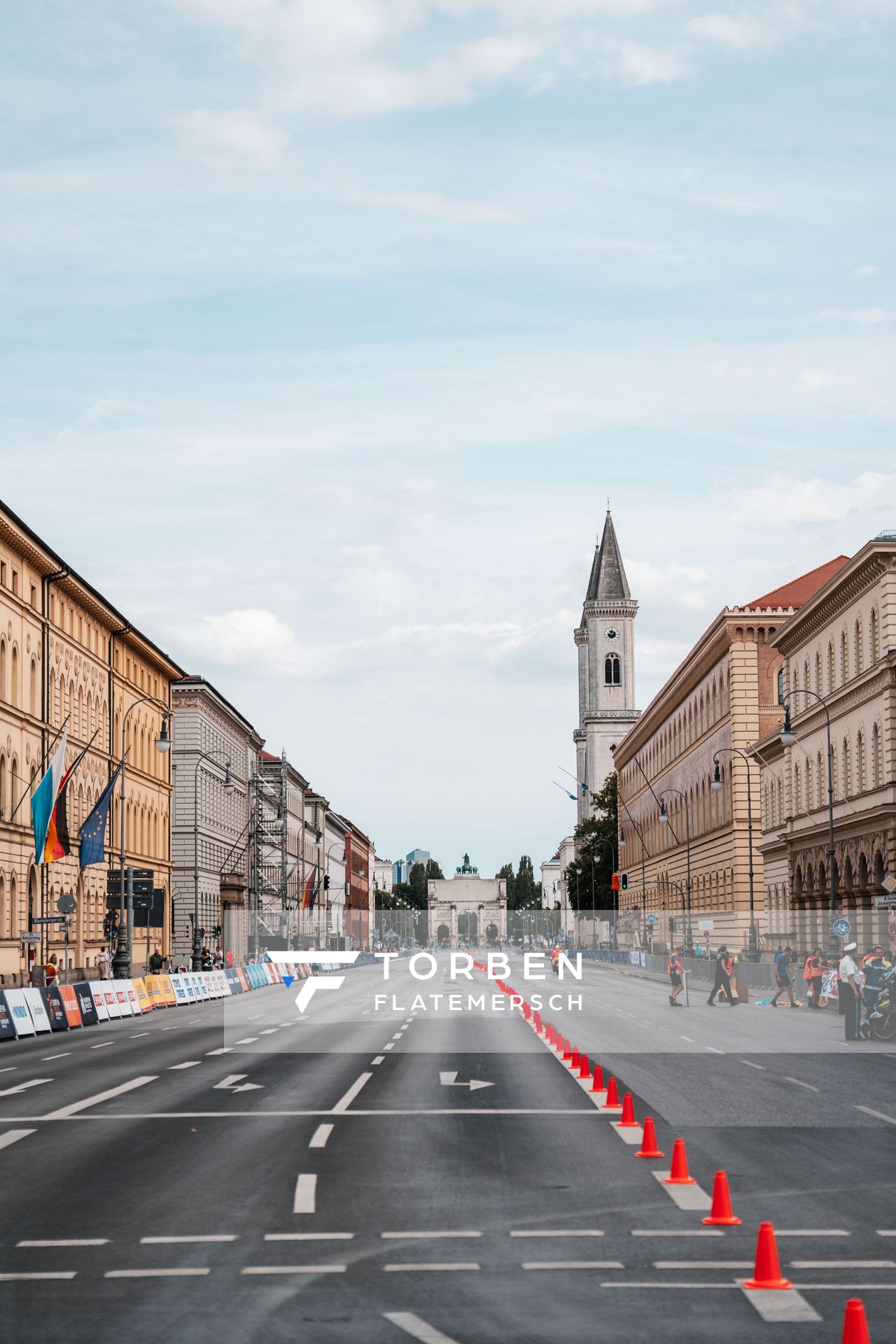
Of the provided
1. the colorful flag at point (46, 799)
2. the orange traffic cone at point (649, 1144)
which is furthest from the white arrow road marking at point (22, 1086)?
the colorful flag at point (46, 799)

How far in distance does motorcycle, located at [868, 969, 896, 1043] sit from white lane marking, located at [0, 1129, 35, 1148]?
21775 millimetres

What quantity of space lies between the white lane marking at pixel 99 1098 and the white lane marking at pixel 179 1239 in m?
9.17

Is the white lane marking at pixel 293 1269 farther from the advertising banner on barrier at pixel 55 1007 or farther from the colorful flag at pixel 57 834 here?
the colorful flag at pixel 57 834

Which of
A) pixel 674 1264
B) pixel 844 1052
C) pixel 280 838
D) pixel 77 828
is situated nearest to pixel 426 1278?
pixel 674 1264

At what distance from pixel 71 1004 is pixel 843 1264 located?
1463 inches

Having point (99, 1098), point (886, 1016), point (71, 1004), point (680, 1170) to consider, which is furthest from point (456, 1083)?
point (71, 1004)

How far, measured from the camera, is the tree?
563ft

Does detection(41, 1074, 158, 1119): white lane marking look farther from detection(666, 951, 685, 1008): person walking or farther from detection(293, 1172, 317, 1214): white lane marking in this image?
detection(666, 951, 685, 1008): person walking

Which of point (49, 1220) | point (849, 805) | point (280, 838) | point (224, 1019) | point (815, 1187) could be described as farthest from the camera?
point (280, 838)

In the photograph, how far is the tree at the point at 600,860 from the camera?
17175cm

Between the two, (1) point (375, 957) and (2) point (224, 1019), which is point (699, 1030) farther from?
(1) point (375, 957)

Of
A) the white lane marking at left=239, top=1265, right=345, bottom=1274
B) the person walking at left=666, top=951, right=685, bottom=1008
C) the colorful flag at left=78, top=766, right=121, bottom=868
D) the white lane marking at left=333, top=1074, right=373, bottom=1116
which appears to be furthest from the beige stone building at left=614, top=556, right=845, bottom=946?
the white lane marking at left=239, top=1265, right=345, bottom=1274

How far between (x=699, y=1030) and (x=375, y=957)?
Answer: 142 m

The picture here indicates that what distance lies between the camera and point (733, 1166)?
16.7 meters
